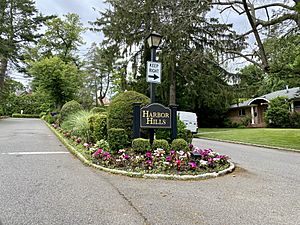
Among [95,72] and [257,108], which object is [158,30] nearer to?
[257,108]

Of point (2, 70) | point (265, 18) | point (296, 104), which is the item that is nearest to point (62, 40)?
point (2, 70)

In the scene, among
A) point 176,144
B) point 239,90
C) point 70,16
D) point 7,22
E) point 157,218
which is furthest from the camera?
point 70,16

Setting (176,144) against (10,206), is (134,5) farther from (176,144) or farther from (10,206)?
(10,206)

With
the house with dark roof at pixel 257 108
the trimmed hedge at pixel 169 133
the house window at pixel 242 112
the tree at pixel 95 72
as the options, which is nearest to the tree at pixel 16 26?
the tree at pixel 95 72

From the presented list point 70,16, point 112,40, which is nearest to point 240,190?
point 112,40

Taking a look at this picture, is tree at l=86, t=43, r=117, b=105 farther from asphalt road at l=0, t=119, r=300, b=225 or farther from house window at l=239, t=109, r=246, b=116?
asphalt road at l=0, t=119, r=300, b=225

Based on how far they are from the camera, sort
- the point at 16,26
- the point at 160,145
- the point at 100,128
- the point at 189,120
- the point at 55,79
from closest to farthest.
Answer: the point at 160,145 < the point at 100,128 < the point at 189,120 < the point at 55,79 < the point at 16,26

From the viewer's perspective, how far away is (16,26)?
27250 millimetres

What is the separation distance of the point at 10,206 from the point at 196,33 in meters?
15.4

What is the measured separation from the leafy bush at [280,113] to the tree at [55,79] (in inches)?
706

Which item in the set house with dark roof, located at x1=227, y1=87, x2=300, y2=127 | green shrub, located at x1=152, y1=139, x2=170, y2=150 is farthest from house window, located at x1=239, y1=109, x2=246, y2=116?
green shrub, located at x1=152, y1=139, x2=170, y2=150

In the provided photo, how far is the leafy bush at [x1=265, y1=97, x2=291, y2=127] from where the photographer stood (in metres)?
19.7

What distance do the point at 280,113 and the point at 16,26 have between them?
2976 cm

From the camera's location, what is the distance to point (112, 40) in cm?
1712
